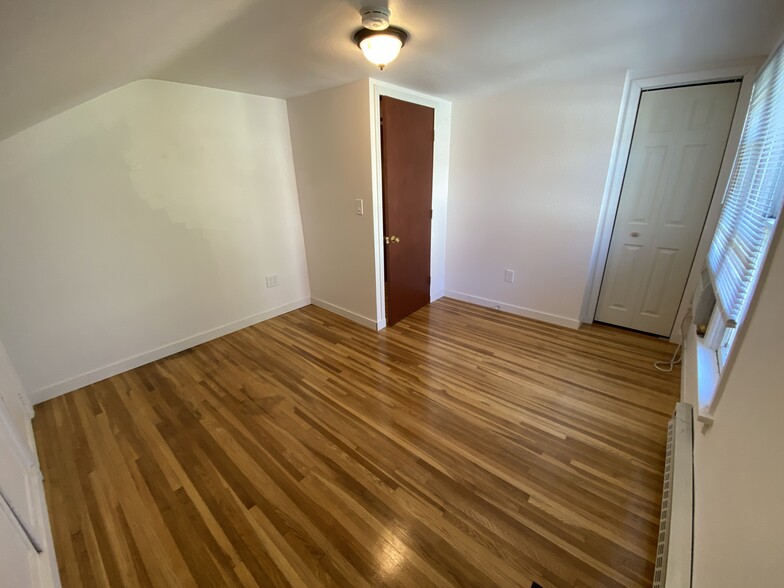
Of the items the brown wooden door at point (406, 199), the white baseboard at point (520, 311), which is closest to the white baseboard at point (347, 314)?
the brown wooden door at point (406, 199)

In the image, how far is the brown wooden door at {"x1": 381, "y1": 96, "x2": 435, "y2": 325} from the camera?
2.60 m

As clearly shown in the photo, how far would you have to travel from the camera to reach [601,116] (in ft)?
7.93

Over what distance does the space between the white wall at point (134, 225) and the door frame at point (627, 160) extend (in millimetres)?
2931

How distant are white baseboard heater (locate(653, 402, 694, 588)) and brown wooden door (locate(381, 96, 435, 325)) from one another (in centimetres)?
220

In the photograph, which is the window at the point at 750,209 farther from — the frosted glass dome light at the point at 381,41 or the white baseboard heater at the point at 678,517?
the frosted glass dome light at the point at 381,41

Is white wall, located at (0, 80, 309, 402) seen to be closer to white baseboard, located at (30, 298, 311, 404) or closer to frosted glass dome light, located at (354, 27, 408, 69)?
white baseboard, located at (30, 298, 311, 404)

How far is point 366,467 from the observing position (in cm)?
165

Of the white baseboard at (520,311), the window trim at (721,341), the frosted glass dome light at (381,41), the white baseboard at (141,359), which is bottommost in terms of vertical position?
the white baseboard at (141,359)

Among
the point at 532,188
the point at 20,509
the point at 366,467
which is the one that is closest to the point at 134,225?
the point at 20,509

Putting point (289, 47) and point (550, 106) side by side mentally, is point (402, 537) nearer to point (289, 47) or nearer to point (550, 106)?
point (289, 47)

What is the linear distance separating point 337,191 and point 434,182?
1.03 metres

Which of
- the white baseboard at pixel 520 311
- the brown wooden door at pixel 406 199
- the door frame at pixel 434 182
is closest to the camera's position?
the door frame at pixel 434 182

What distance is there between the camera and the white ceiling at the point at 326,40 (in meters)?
0.92

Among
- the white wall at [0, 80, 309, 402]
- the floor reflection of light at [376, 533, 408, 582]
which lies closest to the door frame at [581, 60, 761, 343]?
the floor reflection of light at [376, 533, 408, 582]
